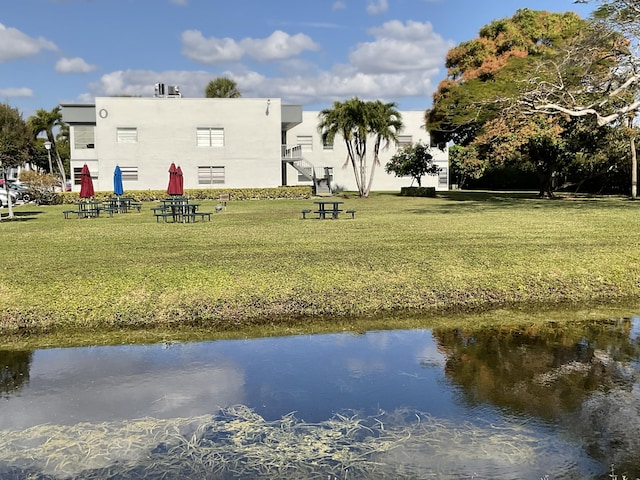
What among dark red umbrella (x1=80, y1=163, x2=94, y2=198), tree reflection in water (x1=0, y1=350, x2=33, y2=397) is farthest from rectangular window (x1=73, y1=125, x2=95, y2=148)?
tree reflection in water (x1=0, y1=350, x2=33, y2=397)

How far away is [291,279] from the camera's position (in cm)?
Answer: 908

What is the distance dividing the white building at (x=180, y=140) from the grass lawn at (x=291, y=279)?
2530 cm

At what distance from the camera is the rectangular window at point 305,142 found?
45.8 meters

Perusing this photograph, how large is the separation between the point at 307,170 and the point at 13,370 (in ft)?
124

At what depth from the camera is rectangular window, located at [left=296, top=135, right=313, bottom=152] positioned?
150 ft

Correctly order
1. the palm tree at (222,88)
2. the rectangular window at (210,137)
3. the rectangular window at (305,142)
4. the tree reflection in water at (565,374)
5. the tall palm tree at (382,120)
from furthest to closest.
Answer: the palm tree at (222,88)
the rectangular window at (305,142)
the rectangular window at (210,137)
the tall palm tree at (382,120)
the tree reflection in water at (565,374)

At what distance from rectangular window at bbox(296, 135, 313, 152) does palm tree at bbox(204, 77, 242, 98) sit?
13521mm

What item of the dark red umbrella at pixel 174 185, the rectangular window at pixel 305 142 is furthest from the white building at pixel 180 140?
the dark red umbrella at pixel 174 185

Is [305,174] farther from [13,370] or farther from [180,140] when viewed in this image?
[13,370]

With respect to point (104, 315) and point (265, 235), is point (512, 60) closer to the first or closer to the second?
point (265, 235)

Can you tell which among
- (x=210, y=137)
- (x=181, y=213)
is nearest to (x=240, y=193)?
(x=210, y=137)

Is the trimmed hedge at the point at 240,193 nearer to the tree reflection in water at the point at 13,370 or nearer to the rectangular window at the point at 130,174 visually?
the rectangular window at the point at 130,174

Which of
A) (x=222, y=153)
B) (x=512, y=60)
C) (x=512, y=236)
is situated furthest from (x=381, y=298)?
(x=222, y=153)

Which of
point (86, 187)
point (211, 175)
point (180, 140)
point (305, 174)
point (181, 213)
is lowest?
point (181, 213)
